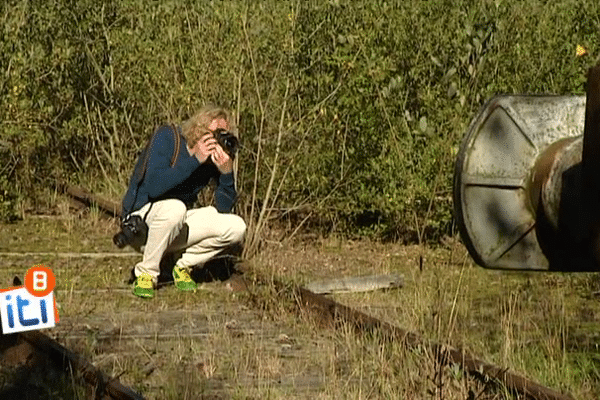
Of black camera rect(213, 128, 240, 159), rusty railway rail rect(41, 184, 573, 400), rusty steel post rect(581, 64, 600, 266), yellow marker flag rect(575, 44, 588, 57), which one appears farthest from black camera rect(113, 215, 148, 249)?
rusty steel post rect(581, 64, 600, 266)

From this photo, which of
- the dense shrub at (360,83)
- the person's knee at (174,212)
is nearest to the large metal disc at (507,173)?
the person's knee at (174,212)

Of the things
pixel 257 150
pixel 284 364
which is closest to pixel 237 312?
pixel 284 364

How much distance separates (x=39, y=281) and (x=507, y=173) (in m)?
7.23

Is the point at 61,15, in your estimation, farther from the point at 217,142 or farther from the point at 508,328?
the point at 508,328

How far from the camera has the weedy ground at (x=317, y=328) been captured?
561cm

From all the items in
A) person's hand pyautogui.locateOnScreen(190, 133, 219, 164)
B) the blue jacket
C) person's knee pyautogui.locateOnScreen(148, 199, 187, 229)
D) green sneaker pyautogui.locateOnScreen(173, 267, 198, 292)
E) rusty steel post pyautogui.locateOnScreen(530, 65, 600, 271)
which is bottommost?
green sneaker pyautogui.locateOnScreen(173, 267, 198, 292)

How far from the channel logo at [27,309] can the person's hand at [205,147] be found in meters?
1.42

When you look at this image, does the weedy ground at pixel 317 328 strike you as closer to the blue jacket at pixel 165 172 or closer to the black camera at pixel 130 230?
the black camera at pixel 130 230

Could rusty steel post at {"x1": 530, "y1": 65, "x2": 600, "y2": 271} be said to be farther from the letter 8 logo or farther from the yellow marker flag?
the yellow marker flag

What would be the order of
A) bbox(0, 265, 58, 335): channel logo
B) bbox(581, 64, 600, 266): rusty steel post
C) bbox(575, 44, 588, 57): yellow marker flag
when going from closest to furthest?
bbox(581, 64, 600, 266): rusty steel post
bbox(0, 265, 58, 335): channel logo
bbox(575, 44, 588, 57): yellow marker flag

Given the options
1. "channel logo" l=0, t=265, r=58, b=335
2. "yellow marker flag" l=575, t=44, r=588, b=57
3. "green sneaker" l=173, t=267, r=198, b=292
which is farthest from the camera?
"yellow marker flag" l=575, t=44, r=588, b=57

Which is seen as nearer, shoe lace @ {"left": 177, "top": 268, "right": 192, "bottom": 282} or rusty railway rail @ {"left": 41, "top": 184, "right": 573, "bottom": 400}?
rusty railway rail @ {"left": 41, "top": 184, "right": 573, "bottom": 400}

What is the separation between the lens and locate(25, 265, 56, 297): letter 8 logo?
7.36 meters

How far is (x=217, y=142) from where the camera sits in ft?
27.7
